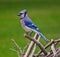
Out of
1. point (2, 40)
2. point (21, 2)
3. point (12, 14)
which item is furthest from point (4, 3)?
point (2, 40)

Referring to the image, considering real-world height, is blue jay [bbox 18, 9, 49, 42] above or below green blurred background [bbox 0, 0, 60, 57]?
above

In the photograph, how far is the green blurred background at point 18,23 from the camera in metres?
14.2

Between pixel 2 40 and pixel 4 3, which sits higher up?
pixel 2 40

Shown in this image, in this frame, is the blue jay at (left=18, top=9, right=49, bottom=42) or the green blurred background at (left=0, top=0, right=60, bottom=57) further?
the green blurred background at (left=0, top=0, right=60, bottom=57)

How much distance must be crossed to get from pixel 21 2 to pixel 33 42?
2137 cm

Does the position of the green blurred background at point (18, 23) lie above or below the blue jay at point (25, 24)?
below

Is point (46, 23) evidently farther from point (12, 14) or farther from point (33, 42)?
point (33, 42)

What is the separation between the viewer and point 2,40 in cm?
1475

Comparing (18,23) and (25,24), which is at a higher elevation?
(25,24)

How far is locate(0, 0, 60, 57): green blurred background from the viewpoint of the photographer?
14217 mm

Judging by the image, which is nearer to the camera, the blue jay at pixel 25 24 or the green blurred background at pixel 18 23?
the blue jay at pixel 25 24

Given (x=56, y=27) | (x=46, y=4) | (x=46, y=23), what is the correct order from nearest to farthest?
(x=56, y=27), (x=46, y=23), (x=46, y=4)

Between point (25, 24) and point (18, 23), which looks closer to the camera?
point (25, 24)

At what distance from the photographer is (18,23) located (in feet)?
61.0
